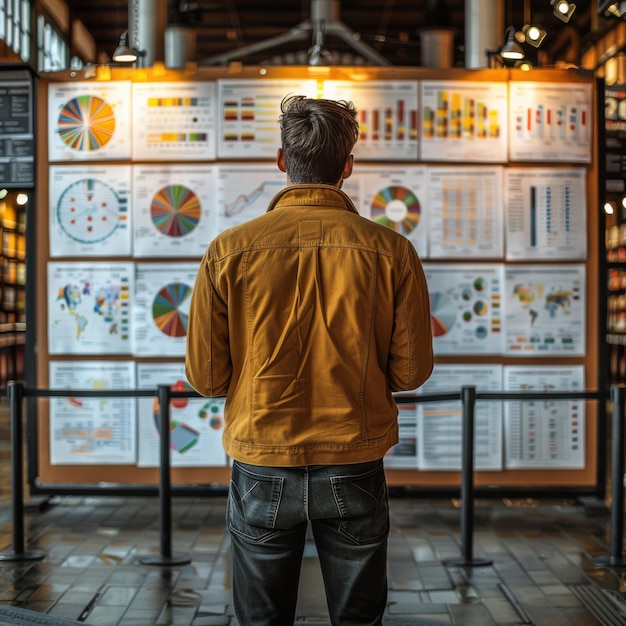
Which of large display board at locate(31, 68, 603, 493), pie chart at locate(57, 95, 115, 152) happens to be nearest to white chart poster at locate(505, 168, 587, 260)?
large display board at locate(31, 68, 603, 493)

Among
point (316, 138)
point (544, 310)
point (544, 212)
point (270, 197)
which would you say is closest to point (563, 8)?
point (544, 212)

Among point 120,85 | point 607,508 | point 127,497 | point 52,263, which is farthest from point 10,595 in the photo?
point 607,508

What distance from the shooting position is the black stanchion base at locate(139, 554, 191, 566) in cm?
471

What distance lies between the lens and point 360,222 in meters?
2.29

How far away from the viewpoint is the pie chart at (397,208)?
19.2 ft

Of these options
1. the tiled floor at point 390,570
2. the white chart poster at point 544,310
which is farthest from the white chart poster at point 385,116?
the tiled floor at point 390,570

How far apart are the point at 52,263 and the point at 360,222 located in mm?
3934

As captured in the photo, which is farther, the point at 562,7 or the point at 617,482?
the point at 562,7

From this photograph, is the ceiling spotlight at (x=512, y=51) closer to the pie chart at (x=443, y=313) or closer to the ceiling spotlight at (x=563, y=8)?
the ceiling spotlight at (x=563, y=8)

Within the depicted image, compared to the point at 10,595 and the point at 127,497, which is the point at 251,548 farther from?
the point at 127,497

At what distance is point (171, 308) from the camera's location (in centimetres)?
586

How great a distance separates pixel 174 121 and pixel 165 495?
2.29m

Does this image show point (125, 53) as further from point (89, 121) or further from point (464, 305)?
point (464, 305)

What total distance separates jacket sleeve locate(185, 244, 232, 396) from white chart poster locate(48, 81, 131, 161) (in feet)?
12.2
